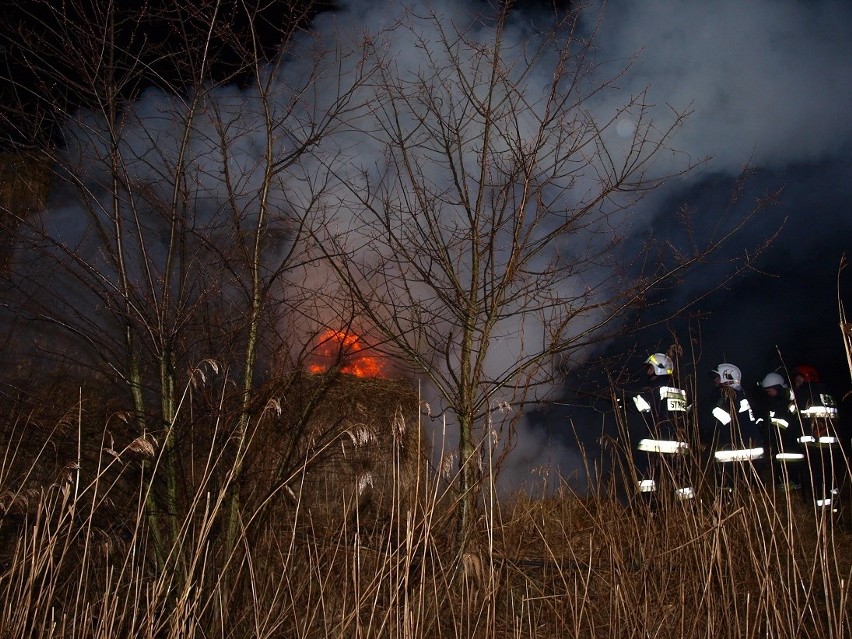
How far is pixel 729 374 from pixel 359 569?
27.6 feet

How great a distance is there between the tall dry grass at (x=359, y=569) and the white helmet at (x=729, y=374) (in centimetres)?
515

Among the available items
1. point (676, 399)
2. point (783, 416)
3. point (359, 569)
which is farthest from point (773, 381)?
point (359, 569)

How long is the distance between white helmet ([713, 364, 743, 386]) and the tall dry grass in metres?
5.15

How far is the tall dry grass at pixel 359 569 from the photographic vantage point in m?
3.03

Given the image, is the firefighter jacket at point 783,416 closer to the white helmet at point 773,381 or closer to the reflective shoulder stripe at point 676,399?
the white helmet at point 773,381

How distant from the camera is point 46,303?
171 inches

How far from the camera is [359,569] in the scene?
9.85 feet

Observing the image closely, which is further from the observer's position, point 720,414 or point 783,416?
point 783,416

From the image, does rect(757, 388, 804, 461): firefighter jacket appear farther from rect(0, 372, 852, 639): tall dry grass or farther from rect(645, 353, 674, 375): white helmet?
rect(0, 372, 852, 639): tall dry grass

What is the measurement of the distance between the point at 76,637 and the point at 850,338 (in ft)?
11.3

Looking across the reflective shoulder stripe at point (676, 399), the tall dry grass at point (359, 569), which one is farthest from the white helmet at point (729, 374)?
the tall dry grass at point (359, 569)

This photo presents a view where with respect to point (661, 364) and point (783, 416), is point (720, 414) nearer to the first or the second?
point (661, 364)

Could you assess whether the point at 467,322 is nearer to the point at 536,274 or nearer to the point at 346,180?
the point at 536,274

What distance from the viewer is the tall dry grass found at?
3.03 metres
